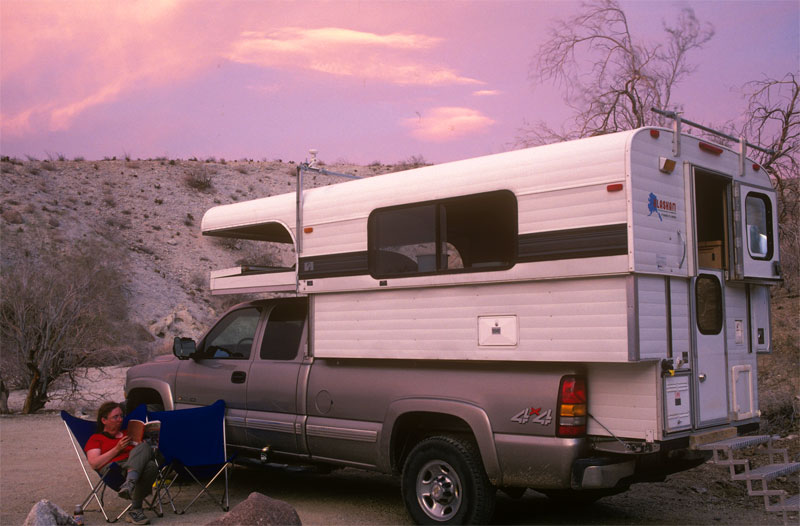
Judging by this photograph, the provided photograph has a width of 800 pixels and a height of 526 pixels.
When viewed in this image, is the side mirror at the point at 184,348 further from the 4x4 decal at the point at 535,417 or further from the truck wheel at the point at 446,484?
the 4x4 decal at the point at 535,417

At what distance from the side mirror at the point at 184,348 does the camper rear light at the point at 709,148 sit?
5.16 metres

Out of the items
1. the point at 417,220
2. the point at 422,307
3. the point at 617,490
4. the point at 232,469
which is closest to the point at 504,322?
the point at 422,307

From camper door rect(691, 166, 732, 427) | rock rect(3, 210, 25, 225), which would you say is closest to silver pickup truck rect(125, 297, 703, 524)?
camper door rect(691, 166, 732, 427)

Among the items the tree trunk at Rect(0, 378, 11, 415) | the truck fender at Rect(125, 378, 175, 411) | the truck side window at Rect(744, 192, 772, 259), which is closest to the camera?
the truck side window at Rect(744, 192, 772, 259)

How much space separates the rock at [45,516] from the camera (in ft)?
19.2

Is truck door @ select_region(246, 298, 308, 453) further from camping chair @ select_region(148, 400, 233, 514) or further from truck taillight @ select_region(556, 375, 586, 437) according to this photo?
truck taillight @ select_region(556, 375, 586, 437)

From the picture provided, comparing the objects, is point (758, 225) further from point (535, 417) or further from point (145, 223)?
point (145, 223)

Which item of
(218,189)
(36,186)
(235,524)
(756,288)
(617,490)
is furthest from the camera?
(218,189)

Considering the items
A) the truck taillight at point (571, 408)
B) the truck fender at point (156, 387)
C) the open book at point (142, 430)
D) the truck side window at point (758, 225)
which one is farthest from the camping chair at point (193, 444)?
the truck side window at point (758, 225)

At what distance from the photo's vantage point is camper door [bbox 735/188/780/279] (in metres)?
6.61

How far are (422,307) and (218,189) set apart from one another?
4260cm

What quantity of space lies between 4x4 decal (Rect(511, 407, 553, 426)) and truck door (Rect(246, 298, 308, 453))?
2.41m

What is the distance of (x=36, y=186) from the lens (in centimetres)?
3984

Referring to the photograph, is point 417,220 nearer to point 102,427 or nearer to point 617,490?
point 617,490
